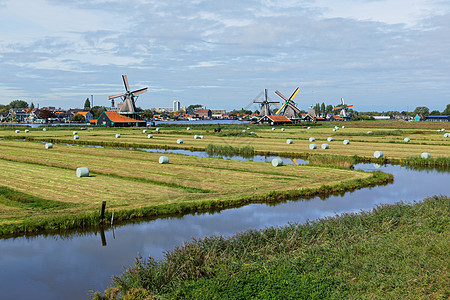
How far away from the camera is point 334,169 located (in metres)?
38.5

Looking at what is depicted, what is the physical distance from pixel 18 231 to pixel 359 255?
14.9m

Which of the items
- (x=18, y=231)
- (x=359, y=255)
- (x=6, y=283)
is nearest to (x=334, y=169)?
(x=359, y=255)

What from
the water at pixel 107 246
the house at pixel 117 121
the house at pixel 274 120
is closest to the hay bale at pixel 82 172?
the water at pixel 107 246

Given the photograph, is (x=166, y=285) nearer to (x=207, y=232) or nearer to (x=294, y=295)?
(x=294, y=295)

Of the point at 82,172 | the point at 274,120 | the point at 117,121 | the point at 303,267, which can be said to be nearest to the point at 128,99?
the point at 117,121

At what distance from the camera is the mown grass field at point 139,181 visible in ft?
75.9

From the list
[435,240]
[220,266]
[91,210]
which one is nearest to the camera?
[220,266]

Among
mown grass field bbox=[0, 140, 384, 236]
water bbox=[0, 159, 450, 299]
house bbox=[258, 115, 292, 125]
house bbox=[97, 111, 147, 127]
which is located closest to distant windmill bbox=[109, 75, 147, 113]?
house bbox=[97, 111, 147, 127]

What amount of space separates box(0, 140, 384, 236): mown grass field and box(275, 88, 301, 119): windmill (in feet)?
422

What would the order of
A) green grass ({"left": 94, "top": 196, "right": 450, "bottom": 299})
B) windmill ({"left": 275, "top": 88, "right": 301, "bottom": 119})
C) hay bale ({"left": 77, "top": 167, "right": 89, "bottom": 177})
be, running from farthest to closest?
1. windmill ({"left": 275, "top": 88, "right": 301, "bottom": 119})
2. hay bale ({"left": 77, "top": 167, "right": 89, "bottom": 177})
3. green grass ({"left": 94, "top": 196, "right": 450, "bottom": 299})

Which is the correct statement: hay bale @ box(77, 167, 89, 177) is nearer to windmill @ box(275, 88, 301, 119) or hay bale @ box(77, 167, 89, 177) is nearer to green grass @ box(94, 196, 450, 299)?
green grass @ box(94, 196, 450, 299)

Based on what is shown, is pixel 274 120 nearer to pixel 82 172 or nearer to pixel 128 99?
pixel 128 99

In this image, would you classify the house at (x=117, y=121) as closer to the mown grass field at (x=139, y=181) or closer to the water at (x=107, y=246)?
the mown grass field at (x=139, y=181)

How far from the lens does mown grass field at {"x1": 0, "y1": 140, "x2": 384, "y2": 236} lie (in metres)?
23.1
